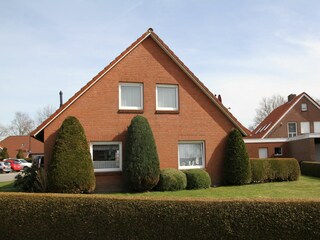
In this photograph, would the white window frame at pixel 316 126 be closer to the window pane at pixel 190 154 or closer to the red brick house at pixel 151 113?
the red brick house at pixel 151 113

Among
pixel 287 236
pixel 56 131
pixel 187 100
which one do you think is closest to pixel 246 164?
pixel 187 100

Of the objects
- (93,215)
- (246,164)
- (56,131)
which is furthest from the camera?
(246,164)

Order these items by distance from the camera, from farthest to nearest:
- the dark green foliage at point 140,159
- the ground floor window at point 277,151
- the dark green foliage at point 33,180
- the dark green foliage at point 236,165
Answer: the ground floor window at point 277,151
the dark green foliage at point 236,165
the dark green foliage at point 140,159
the dark green foliage at point 33,180

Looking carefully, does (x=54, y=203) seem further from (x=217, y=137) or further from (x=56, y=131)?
(x=217, y=137)

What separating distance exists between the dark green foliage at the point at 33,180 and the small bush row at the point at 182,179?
535 centimetres

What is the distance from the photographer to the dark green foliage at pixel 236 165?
18.6 metres

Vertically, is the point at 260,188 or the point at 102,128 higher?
the point at 102,128

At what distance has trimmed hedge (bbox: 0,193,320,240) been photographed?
25.0 ft

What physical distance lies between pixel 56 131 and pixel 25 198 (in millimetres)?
8385

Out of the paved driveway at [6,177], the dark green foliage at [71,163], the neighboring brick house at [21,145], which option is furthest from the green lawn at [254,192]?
the neighboring brick house at [21,145]

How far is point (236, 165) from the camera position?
61.3 ft

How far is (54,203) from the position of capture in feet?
27.7

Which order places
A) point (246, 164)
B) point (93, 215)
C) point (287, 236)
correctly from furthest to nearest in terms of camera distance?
point (246, 164) < point (93, 215) < point (287, 236)

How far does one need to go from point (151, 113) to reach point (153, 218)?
35.4ft
